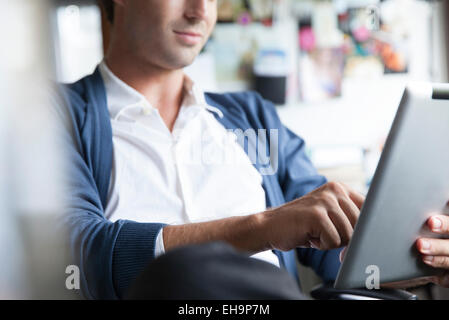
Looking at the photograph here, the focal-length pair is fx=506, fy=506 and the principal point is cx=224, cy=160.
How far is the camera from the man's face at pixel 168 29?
97 centimetres

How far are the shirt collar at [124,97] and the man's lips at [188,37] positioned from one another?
0.33 feet

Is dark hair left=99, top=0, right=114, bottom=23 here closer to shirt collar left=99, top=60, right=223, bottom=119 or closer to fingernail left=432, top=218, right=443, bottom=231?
shirt collar left=99, top=60, right=223, bottom=119

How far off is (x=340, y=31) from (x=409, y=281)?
1.06m

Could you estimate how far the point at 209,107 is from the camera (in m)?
1.03

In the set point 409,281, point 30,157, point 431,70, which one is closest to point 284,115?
point 431,70

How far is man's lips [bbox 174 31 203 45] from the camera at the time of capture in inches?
38.5

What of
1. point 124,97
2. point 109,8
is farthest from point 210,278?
point 109,8

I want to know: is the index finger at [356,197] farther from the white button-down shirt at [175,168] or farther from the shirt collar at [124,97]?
the shirt collar at [124,97]

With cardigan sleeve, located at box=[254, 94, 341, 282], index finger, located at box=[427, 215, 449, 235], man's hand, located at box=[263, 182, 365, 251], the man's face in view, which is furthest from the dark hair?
index finger, located at box=[427, 215, 449, 235]

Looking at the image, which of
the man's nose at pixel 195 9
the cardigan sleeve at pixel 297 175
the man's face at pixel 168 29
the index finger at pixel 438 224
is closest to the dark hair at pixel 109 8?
the man's face at pixel 168 29

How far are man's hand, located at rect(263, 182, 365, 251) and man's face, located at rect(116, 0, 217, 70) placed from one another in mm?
457

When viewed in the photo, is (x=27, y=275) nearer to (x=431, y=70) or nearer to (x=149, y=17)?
(x=149, y=17)

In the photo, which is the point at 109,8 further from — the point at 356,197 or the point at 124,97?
the point at 356,197

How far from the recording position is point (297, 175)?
3.45ft
